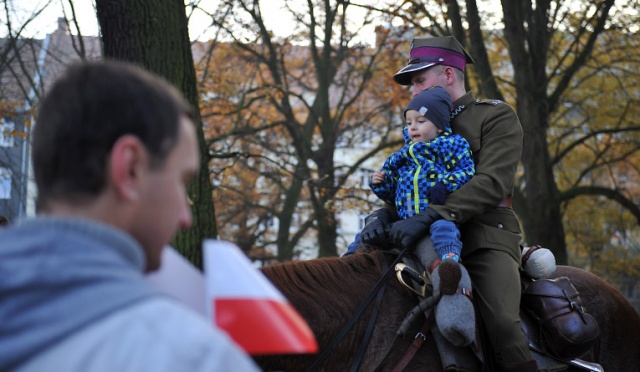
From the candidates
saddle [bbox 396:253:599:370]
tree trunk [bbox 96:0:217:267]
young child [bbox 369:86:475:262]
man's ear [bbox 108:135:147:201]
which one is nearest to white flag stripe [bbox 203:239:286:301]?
man's ear [bbox 108:135:147:201]

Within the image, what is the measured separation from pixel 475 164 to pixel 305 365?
5.15ft

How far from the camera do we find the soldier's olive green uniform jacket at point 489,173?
473 cm

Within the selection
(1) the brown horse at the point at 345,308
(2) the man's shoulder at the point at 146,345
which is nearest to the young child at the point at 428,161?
(1) the brown horse at the point at 345,308

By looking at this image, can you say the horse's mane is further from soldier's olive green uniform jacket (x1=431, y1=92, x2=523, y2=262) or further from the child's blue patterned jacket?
soldier's olive green uniform jacket (x1=431, y1=92, x2=523, y2=262)

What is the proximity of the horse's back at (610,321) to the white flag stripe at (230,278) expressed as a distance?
4.49 meters

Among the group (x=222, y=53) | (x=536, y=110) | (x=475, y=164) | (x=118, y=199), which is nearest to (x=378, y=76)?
(x=222, y=53)

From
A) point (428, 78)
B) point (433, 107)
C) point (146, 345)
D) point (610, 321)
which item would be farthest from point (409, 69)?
point (146, 345)

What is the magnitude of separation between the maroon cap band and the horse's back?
1559mm

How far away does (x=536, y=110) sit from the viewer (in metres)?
15.0

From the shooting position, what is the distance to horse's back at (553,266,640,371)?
5832 millimetres

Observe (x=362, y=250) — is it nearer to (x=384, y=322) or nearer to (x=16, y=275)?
(x=384, y=322)

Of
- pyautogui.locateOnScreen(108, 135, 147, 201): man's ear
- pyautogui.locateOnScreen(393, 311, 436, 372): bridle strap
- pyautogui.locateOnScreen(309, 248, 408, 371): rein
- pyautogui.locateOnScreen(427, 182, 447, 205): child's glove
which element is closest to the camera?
pyautogui.locateOnScreen(108, 135, 147, 201): man's ear

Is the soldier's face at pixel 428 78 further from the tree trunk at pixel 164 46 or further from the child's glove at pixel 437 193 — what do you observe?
the tree trunk at pixel 164 46

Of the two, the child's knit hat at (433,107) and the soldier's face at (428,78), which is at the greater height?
the soldier's face at (428,78)
